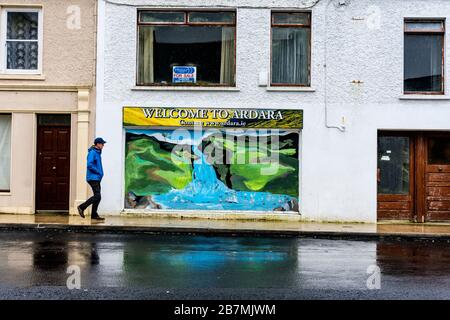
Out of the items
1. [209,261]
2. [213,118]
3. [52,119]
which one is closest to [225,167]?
[213,118]

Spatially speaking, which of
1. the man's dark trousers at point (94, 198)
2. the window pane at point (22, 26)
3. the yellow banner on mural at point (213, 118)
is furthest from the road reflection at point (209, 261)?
the window pane at point (22, 26)

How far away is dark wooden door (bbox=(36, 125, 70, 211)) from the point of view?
59.0 feet

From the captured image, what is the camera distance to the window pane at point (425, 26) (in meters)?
17.7

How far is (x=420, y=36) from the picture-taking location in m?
17.8

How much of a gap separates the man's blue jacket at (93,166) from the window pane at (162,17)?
4.19 metres

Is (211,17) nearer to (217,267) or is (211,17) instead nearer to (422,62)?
(422,62)

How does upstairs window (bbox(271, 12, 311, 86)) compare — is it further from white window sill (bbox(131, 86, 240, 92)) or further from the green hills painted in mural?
the green hills painted in mural

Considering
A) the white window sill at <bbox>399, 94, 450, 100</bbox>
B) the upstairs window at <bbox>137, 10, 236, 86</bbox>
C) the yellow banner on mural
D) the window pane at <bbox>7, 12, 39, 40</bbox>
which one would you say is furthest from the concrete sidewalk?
the window pane at <bbox>7, 12, 39, 40</bbox>

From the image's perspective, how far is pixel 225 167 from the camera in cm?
1778

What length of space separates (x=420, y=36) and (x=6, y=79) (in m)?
11.7
